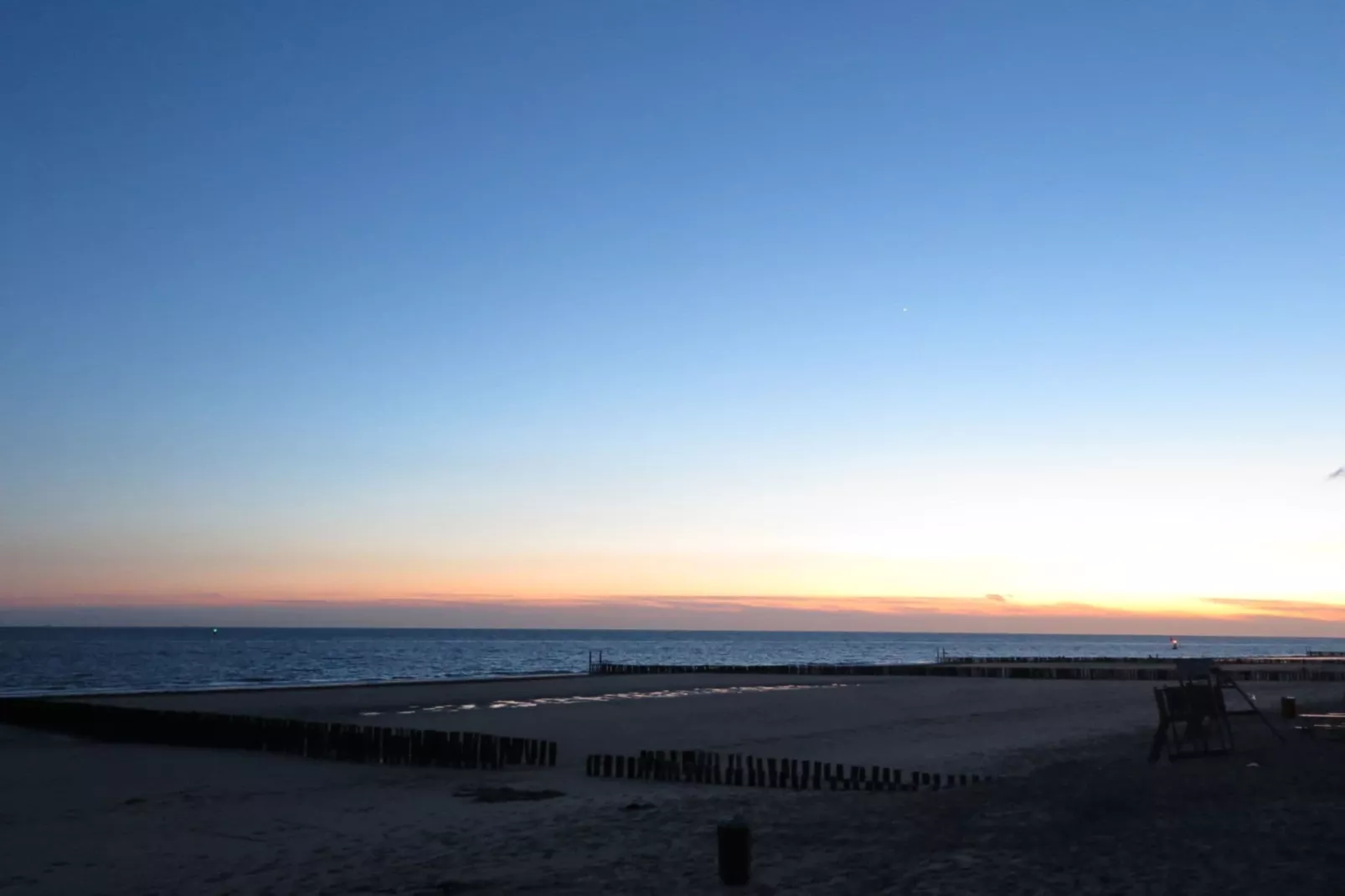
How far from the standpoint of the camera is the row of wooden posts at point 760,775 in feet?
54.3

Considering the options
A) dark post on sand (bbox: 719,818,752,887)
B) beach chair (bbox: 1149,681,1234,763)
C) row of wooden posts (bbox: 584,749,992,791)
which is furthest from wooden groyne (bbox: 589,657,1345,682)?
dark post on sand (bbox: 719,818,752,887)

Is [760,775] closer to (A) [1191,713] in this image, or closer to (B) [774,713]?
(A) [1191,713]

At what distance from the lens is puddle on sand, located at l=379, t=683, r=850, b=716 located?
128 ft

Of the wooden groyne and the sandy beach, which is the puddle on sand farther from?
the sandy beach

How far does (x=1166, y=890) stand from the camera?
9.27m

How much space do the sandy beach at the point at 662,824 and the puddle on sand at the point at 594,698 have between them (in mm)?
14028

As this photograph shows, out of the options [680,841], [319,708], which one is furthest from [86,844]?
[319,708]

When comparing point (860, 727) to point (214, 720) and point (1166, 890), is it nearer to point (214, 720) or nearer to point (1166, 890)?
point (214, 720)

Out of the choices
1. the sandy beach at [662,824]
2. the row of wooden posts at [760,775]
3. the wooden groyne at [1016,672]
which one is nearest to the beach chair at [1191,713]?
the sandy beach at [662,824]

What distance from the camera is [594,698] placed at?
44.3 meters

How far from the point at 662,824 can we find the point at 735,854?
3.73m

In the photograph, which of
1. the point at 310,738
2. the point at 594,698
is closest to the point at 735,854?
the point at 310,738

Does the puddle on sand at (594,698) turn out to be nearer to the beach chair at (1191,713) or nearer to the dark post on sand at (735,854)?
the beach chair at (1191,713)

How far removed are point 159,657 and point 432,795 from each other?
342 feet
